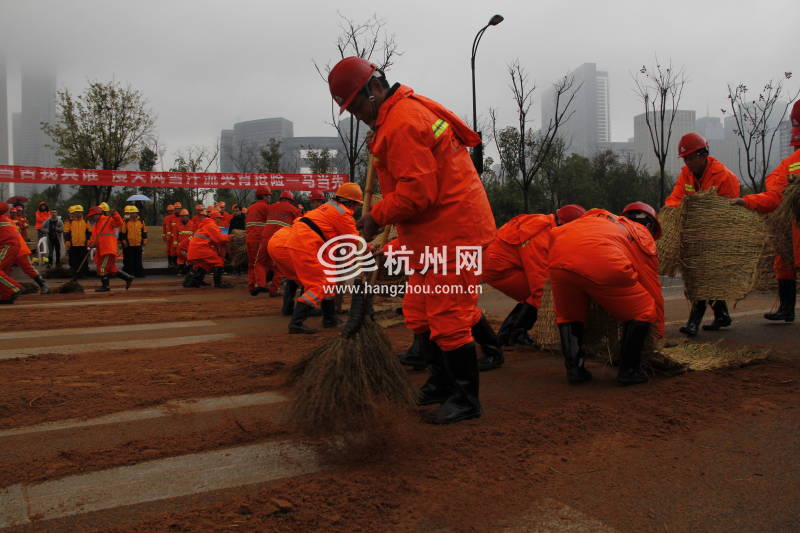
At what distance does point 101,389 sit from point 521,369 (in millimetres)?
3111

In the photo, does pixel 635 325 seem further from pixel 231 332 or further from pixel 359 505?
pixel 231 332

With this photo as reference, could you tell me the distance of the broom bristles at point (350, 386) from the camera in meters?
2.89

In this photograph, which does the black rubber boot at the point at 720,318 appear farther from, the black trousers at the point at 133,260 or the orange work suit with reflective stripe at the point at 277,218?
the black trousers at the point at 133,260

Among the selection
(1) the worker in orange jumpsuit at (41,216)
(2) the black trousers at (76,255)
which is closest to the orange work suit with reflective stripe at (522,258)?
(2) the black trousers at (76,255)

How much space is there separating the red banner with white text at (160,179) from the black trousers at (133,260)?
5188mm

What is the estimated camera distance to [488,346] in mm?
4816

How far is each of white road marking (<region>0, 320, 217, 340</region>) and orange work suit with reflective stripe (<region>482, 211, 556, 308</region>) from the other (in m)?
3.91

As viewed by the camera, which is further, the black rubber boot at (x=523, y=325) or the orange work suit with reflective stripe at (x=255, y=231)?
the orange work suit with reflective stripe at (x=255, y=231)

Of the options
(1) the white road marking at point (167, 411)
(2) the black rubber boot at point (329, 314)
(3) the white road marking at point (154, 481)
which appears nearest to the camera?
(3) the white road marking at point (154, 481)

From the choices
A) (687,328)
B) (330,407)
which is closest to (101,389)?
(330,407)

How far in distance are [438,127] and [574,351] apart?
199 cm

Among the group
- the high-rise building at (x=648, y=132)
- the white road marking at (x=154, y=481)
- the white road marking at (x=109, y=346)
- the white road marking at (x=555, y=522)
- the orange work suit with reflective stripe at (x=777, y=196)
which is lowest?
the white road marking at (x=555, y=522)

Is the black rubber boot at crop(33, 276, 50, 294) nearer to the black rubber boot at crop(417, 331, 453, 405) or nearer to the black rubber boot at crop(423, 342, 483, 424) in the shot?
the black rubber boot at crop(417, 331, 453, 405)

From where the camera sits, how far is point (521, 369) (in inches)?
189
